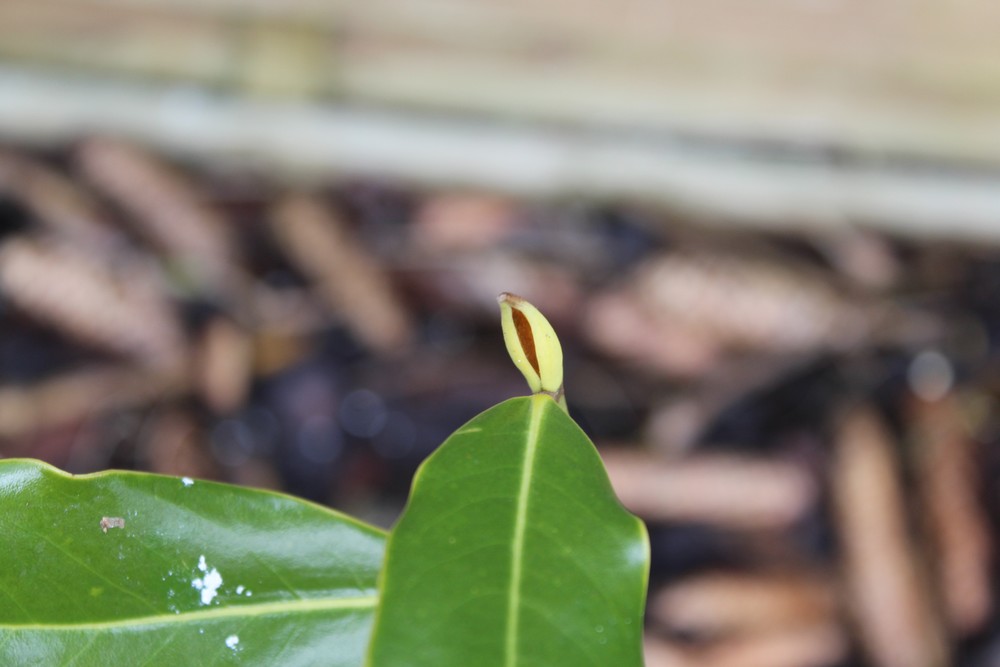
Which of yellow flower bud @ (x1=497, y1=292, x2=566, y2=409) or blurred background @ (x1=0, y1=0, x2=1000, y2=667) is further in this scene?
blurred background @ (x1=0, y1=0, x2=1000, y2=667)

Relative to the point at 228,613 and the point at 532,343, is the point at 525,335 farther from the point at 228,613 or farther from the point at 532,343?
the point at 228,613

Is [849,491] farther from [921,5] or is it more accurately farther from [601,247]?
[921,5]

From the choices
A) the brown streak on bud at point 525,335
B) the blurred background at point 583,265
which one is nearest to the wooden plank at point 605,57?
the blurred background at point 583,265

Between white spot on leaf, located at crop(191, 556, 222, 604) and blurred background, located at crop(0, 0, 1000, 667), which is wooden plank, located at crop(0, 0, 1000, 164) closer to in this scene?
blurred background, located at crop(0, 0, 1000, 667)

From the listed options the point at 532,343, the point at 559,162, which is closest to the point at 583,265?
the point at 559,162

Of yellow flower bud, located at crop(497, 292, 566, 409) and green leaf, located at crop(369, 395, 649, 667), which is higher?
yellow flower bud, located at crop(497, 292, 566, 409)

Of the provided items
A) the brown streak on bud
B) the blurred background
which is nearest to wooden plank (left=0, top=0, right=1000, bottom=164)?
the blurred background

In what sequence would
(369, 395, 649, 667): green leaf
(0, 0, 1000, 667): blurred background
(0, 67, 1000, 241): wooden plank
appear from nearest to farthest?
(369, 395, 649, 667): green leaf
(0, 0, 1000, 667): blurred background
(0, 67, 1000, 241): wooden plank

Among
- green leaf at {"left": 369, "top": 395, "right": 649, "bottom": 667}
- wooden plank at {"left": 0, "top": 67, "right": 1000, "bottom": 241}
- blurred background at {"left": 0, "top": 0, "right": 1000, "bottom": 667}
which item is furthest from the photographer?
wooden plank at {"left": 0, "top": 67, "right": 1000, "bottom": 241}
